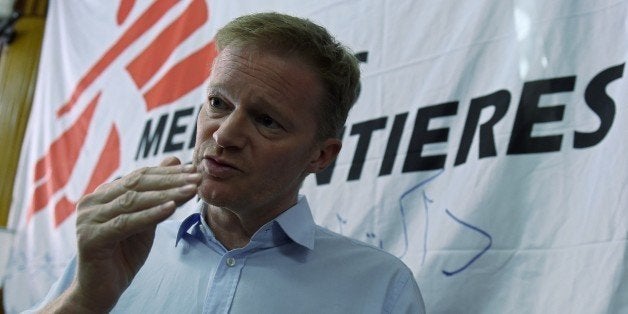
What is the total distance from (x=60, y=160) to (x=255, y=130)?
1436 millimetres

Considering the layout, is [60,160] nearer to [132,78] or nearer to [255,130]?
[132,78]

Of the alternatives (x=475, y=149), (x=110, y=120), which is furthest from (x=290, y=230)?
(x=110, y=120)

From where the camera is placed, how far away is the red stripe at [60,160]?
2193 millimetres

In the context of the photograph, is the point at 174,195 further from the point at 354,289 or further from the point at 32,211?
the point at 32,211

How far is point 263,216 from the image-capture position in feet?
3.44

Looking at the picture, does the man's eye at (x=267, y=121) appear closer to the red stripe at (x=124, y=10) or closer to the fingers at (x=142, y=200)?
the fingers at (x=142, y=200)

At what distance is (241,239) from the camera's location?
105 centimetres

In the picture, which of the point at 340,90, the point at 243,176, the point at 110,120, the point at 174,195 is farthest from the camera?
the point at 110,120

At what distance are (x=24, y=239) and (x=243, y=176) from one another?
5.01 ft

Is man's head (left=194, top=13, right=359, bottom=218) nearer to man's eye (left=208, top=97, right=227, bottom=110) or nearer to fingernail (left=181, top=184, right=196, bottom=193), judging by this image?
man's eye (left=208, top=97, right=227, bottom=110)

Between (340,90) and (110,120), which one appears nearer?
(340,90)

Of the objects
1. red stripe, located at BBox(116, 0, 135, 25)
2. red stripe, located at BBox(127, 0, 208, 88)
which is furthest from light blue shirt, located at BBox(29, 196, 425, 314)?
red stripe, located at BBox(116, 0, 135, 25)

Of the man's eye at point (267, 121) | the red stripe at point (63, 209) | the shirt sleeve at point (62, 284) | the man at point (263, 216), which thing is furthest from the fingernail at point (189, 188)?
the red stripe at point (63, 209)

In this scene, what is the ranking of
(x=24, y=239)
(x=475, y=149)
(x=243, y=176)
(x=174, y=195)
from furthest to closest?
(x=24, y=239)
(x=475, y=149)
(x=243, y=176)
(x=174, y=195)
